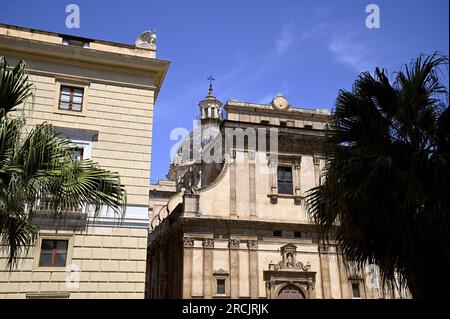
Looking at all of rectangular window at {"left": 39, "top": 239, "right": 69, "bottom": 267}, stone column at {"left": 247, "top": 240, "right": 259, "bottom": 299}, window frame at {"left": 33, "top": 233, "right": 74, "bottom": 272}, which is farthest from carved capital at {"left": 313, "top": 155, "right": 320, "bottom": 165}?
rectangular window at {"left": 39, "top": 239, "right": 69, "bottom": 267}

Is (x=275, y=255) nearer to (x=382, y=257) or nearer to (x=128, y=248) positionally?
(x=128, y=248)

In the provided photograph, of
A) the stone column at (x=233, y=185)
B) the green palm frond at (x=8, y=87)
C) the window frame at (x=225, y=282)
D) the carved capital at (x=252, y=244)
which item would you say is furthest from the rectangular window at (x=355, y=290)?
the green palm frond at (x=8, y=87)

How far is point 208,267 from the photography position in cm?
2644

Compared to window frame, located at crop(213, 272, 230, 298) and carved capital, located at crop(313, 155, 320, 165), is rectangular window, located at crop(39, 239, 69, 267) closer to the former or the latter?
window frame, located at crop(213, 272, 230, 298)

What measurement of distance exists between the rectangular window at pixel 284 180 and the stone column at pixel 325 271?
13.3 ft

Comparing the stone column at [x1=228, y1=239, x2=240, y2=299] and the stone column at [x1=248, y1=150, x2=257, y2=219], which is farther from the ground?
the stone column at [x1=248, y1=150, x2=257, y2=219]

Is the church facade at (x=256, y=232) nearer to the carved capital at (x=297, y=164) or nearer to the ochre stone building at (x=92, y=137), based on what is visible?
the carved capital at (x=297, y=164)

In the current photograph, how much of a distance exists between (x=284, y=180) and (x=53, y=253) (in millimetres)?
17725

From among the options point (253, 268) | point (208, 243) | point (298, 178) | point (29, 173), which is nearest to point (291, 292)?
point (253, 268)

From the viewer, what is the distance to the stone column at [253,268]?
87.1 feet

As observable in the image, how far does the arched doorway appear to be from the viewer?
27.3m

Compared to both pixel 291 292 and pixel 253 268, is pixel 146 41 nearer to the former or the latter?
pixel 253 268

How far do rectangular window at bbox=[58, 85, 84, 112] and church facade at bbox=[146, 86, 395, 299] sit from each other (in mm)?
11500
